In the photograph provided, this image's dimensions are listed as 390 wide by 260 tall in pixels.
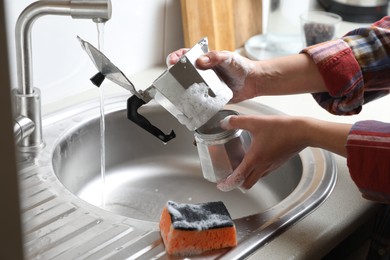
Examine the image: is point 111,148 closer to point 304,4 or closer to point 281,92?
→ point 281,92

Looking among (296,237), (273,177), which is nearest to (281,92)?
(273,177)

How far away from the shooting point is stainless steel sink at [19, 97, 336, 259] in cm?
80

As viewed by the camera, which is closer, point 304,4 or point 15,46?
point 15,46

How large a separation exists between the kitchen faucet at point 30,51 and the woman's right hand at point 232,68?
145 mm

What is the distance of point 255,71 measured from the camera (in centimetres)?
101

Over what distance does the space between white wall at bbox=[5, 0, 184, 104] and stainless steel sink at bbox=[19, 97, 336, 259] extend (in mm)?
64

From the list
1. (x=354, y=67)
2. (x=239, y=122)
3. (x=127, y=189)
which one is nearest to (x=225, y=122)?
(x=239, y=122)

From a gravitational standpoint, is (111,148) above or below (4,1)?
below

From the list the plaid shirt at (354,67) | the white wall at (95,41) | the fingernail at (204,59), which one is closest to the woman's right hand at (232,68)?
the fingernail at (204,59)

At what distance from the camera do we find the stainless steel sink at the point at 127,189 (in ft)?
2.64

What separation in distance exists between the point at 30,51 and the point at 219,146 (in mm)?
320

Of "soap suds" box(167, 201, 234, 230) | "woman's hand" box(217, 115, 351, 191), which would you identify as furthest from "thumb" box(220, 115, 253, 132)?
"soap suds" box(167, 201, 234, 230)

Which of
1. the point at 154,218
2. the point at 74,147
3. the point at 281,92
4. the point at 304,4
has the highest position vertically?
the point at 304,4

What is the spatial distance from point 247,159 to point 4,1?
2.20 ft
